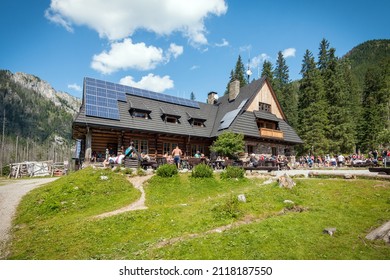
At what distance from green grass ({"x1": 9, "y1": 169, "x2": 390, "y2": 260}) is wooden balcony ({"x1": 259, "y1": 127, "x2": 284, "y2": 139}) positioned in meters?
14.0

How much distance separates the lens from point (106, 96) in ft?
69.3

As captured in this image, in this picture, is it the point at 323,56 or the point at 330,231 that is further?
the point at 323,56

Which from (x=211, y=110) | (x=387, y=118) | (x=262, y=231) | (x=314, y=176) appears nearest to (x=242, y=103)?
(x=211, y=110)

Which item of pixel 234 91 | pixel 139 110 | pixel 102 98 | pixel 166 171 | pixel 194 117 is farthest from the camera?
pixel 234 91

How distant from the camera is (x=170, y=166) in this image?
1378 cm

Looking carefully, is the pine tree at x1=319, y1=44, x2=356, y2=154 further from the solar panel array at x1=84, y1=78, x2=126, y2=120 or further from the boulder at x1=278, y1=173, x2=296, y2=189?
the solar panel array at x1=84, y1=78, x2=126, y2=120

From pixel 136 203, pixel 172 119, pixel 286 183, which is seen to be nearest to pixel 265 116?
pixel 172 119

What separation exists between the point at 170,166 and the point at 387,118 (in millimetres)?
37547

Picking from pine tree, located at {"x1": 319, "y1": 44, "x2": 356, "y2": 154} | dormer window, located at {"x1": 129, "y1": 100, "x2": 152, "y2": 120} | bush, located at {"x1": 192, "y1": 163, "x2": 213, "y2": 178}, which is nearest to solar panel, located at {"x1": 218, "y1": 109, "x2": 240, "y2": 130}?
dormer window, located at {"x1": 129, "y1": 100, "x2": 152, "y2": 120}

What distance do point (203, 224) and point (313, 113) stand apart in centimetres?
3327

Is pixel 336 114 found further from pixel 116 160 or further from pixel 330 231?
pixel 330 231

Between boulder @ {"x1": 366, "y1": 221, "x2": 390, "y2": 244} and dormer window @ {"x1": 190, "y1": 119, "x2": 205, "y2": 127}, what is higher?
dormer window @ {"x1": 190, "y1": 119, "x2": 205, "y2": 127}

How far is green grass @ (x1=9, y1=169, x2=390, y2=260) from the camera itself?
16.9ft
